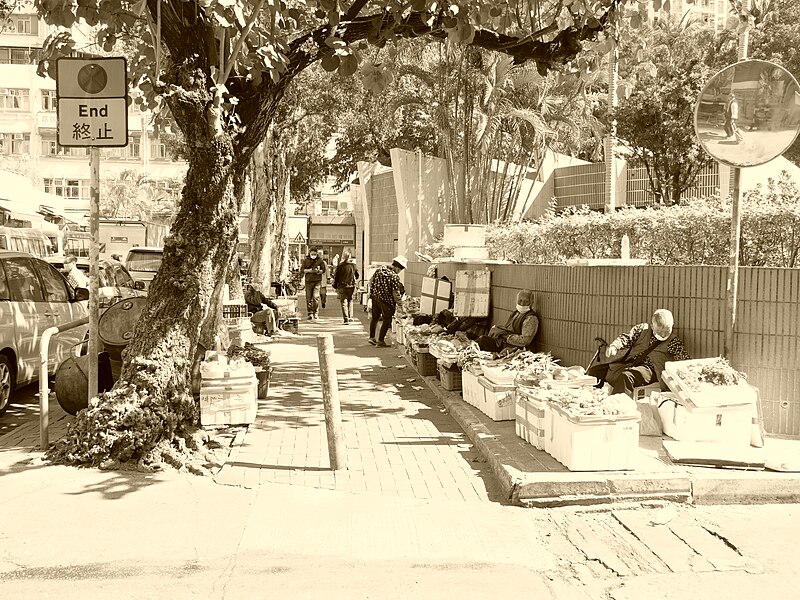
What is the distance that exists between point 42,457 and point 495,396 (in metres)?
4.10

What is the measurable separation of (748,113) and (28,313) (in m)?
7.94

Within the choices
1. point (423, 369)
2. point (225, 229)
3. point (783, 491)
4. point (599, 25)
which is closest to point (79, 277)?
point (423, 369)

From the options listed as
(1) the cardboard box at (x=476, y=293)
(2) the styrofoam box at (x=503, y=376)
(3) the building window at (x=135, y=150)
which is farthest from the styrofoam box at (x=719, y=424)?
(3) the building window at (x=135, y=150)

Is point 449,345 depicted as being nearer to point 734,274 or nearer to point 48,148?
point 734,274

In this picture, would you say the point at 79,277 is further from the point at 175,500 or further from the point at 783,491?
the point at 783,491

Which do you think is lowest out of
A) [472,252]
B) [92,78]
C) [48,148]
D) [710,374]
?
[710,374]

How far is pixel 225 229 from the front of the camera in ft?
25.2

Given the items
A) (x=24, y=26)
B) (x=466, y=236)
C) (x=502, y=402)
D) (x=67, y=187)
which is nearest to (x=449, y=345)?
(x=502, y=402)

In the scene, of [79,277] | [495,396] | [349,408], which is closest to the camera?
[495,396]

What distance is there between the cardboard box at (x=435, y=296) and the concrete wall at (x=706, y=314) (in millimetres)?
4103

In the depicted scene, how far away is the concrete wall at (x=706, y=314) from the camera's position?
25.2 ft

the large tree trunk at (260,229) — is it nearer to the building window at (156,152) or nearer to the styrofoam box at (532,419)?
the styrofoam box at (532,419)

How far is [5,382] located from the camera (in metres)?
9.41

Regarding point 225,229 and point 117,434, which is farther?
point 225,229
